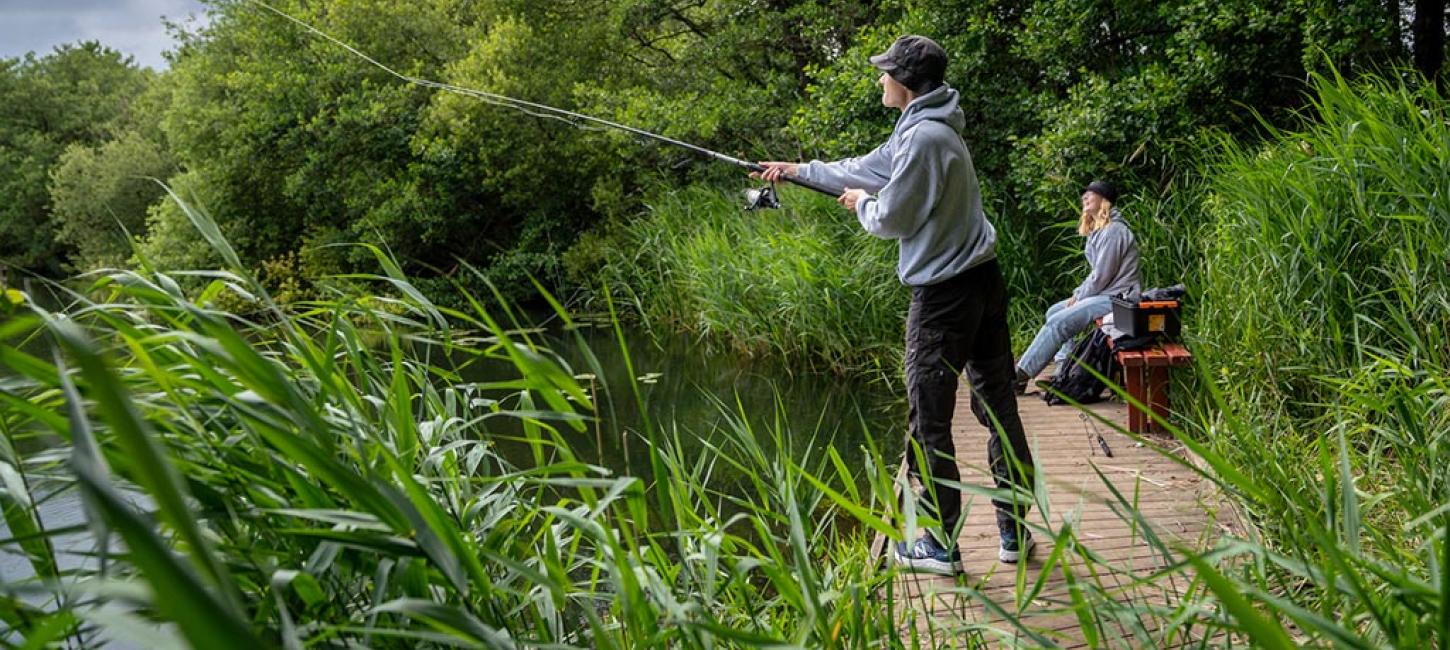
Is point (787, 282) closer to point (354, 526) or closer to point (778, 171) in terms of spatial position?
point (778, 171)

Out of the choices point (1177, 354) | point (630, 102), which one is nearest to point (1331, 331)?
point (1177, 354)

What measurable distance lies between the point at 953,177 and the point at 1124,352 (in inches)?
92.1

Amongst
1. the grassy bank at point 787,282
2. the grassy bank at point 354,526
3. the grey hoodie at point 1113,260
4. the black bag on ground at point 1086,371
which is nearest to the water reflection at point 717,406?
the grassy bank at point 787,282

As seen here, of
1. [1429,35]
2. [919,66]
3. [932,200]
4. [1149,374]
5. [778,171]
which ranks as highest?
[1429,35]

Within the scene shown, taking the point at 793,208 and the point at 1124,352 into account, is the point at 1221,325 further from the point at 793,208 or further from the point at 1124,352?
the point at 793,208

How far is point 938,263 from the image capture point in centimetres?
316

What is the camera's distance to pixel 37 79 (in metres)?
29.3

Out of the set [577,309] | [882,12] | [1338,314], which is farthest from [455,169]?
[1338,314]

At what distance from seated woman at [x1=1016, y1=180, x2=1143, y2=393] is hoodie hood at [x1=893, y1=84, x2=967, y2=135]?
10.3 ft

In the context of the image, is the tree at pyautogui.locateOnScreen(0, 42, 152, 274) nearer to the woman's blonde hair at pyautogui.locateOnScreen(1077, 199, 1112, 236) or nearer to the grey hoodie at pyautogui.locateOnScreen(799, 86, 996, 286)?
the woman's blonde hair at pyautogui.locateOnScreen(1077, 199, 1112, 236)

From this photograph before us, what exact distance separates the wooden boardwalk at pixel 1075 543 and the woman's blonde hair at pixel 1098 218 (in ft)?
3.33

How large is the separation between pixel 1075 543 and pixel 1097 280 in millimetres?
4735

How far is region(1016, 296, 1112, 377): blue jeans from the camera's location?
19.5ft

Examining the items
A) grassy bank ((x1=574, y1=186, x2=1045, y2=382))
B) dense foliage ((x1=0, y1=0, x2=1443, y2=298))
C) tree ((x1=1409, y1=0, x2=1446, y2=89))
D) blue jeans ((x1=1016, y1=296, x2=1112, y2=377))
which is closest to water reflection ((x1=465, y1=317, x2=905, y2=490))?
grassy bank ((x1=574, y1=186, x2=1045, y2=382))
